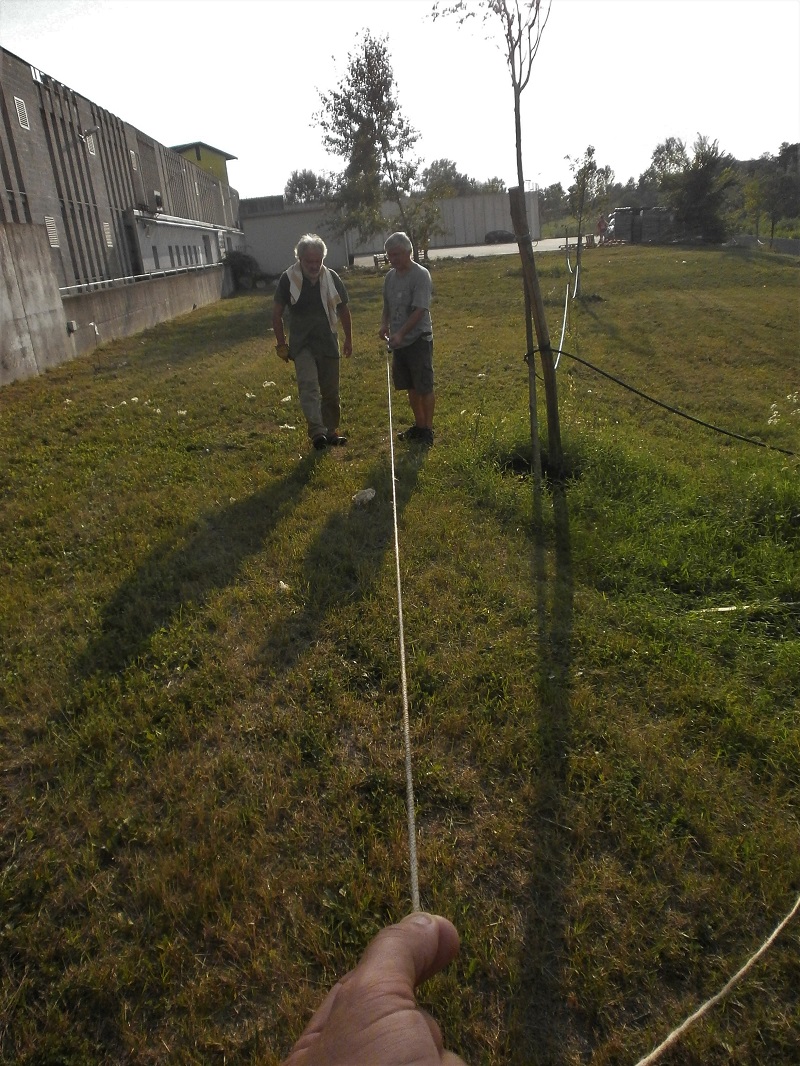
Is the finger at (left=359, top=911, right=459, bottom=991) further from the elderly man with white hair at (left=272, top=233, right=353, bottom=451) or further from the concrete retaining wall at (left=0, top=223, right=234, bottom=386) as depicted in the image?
the concrete retaining wall at (left=0, top=223, right=234, bottom=386)

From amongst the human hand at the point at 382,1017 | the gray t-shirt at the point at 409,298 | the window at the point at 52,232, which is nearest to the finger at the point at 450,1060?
the human hand at the point at 382,1017

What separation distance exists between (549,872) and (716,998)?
54 cm

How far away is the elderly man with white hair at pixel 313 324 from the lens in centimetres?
574

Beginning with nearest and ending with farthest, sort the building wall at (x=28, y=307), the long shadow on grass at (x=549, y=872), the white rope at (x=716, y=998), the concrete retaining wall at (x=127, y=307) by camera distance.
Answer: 1. the white rope at (x=716, y=998)
2. the long shadow on grass at (x=549, y=872)
3. the building wall at (x=28, y=307)
4. the concrete retaining wall at (x=127, y=307)

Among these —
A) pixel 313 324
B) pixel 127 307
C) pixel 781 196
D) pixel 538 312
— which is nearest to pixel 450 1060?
pixel 538 312

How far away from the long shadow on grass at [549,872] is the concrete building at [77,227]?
876 centimetres

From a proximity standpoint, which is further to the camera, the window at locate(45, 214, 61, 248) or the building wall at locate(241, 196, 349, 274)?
the building wall at locate(241, 196, 349, 274)

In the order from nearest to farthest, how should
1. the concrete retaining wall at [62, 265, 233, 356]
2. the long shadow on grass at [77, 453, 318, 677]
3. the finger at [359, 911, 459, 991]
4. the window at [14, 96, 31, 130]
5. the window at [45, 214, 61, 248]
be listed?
the finger at [359, 911, 459, 991]
the long shadow on grass at [77, 453, 318, 677]
the concrete retaining wall at [62, 265, 233, 356]
the window at [14, 96, 31, 130]
the window at [45, 214, 61, 248]

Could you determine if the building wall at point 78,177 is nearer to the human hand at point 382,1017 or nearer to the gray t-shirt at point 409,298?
the gray t-shirt at point 409,298

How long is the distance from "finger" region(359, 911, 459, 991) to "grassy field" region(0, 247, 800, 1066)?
2.44 feet

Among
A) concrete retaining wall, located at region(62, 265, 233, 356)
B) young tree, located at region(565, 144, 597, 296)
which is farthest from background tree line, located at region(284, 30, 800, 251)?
concrete retaining wall, located at region(62, 265, 233, 356)

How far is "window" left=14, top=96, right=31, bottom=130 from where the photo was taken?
14281 mm

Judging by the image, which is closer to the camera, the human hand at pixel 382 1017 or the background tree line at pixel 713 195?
the human hand at pixel 382 1017

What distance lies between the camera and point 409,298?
6023mm
